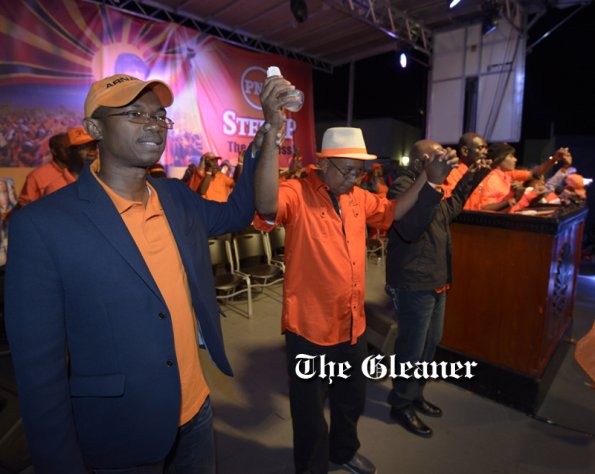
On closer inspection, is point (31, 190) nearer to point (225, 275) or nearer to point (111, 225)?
point (225, 275)

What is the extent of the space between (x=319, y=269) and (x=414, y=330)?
100 centimetres

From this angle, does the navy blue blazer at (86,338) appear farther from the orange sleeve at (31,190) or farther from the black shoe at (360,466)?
the orange sleeve at (31,190)

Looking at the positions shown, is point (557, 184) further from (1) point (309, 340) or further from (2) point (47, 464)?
(2) point (47, 464)

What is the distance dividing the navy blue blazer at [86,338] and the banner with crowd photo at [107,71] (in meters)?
5.95

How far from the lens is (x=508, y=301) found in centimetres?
293

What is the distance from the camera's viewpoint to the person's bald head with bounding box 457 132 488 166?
312 centimetres

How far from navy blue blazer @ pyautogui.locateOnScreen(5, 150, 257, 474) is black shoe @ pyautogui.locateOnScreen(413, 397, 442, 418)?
2240mm

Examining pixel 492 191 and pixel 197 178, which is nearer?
pixel 492 191

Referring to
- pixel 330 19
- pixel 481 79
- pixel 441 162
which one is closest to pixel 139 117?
pixel 441 162

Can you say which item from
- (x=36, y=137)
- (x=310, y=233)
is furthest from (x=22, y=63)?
(x=310, y=233)

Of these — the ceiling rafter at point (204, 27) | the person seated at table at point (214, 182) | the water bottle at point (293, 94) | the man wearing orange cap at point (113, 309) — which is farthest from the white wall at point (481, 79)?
the man wearing orange cap at point (113, 309)

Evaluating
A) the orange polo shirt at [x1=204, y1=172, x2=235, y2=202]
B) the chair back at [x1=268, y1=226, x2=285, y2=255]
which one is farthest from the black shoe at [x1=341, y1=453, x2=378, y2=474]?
the orange polo shirt at [x1=204, y1=172, x2=235, y2=202]

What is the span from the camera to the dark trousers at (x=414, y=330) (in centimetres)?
253

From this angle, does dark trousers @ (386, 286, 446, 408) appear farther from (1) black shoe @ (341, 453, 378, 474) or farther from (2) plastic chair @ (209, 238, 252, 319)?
(2) plastic chair @ (209, 238, 252, 319)
